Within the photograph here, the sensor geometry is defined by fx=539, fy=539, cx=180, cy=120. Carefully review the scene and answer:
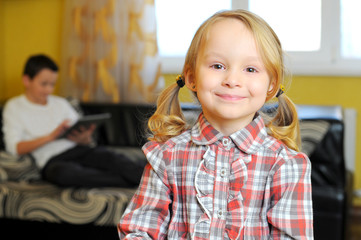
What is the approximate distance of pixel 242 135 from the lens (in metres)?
1.07

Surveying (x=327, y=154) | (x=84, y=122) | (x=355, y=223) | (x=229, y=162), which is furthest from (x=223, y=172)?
(x=355, y=223)

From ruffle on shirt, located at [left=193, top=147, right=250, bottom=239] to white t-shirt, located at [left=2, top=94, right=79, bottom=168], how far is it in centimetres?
205

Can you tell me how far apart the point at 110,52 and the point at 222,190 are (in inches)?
110

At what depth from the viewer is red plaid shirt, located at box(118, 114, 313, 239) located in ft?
3.34

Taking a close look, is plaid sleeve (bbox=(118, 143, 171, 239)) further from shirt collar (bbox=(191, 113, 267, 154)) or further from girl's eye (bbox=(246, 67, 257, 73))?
girl's eye (bbox=(246, 67, 257, 73))

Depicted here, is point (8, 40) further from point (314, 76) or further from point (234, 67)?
point (234, 67)

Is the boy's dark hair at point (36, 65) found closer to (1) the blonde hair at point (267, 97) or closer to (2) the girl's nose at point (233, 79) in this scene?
(1) the blonde hair at point (267, 97)

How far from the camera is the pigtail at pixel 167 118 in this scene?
3.81 ft

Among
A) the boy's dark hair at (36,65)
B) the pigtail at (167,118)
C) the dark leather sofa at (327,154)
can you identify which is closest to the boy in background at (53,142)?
the boy's dark hair at (36,65)

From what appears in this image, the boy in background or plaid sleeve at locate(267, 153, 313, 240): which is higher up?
plaid sleeve at locate(267, 153, 313, 240)

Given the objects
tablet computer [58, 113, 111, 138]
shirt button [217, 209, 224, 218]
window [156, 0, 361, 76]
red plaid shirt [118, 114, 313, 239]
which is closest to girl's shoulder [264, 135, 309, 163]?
red plaid shirt [118, 114, 313, 239]

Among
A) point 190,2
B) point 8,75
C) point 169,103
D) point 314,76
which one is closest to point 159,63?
point 190,2

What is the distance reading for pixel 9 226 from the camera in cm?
262

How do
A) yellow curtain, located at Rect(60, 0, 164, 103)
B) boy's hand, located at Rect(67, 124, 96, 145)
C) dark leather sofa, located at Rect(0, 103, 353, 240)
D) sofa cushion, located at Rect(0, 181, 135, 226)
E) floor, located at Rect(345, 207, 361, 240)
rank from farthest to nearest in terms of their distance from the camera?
yellow curtain, located at Rect(60, 0, 164, 103) < floor, located at Rect(345, 207, 361, 240) < boy's hand, located at Rect(67, 124, 96, 145) < sofa cushion, located at Rect(0, 181, 135, 226) < dark leather sofa, located at Rect(0, 103, 353, 240)
